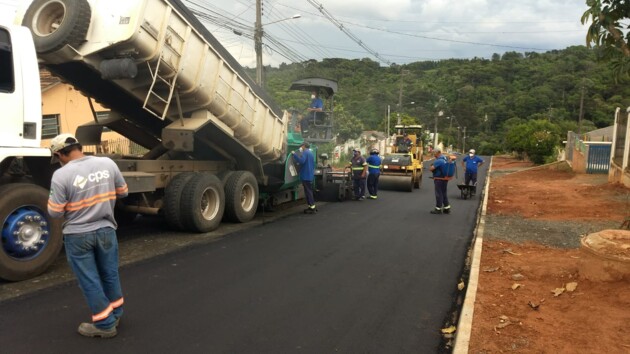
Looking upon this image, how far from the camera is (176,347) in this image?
3572 mm

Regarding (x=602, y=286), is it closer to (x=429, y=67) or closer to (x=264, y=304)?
(x=264, y=304)

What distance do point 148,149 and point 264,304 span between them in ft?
17.1

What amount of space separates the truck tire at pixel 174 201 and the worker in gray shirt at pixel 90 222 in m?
3.71

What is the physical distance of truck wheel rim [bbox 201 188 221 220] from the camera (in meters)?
7.96

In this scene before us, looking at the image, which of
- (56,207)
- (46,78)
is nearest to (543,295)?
(56,207)

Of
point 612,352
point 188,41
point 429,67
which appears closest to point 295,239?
point 188,41

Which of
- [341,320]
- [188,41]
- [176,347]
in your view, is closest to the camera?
[176,347]

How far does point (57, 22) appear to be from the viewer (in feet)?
20.0

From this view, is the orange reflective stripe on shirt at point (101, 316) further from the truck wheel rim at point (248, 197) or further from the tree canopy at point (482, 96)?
the tree canopy at point (482, 96)

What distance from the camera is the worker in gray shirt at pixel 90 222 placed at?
137 inches

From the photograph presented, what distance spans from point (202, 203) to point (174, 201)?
0.62 metres

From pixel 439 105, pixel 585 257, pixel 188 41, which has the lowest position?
pixel 585 257

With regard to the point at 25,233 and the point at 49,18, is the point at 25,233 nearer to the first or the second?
the point at 25,233

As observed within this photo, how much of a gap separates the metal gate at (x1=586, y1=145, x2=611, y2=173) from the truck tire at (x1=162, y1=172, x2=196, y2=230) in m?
21.1
